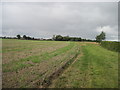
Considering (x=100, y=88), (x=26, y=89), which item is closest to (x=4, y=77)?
(x=26, y=89)

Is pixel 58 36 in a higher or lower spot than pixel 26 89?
higher

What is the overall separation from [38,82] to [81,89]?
2.09 metres

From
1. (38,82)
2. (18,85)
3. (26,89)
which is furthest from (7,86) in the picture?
(38,82)

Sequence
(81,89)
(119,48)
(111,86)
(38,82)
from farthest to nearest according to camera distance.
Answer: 1. (119,48)
2. (38,82)
3. (111,86)
4. (81,89)

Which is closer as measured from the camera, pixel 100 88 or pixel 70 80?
pixel 100 88

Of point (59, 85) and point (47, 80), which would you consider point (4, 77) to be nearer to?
point (47, 80)

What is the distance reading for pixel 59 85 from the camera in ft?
13.3

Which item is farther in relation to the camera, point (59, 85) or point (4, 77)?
point (4, 77)

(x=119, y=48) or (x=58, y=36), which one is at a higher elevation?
(x=58, y=36)

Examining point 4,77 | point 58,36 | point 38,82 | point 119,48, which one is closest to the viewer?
point 38,82

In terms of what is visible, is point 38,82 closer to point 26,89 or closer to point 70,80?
point 26,89

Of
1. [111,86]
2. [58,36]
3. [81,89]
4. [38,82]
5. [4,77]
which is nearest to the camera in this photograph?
[81,89]

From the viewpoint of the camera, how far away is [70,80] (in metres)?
4.53

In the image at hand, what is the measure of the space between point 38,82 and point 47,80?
46 centimetres
